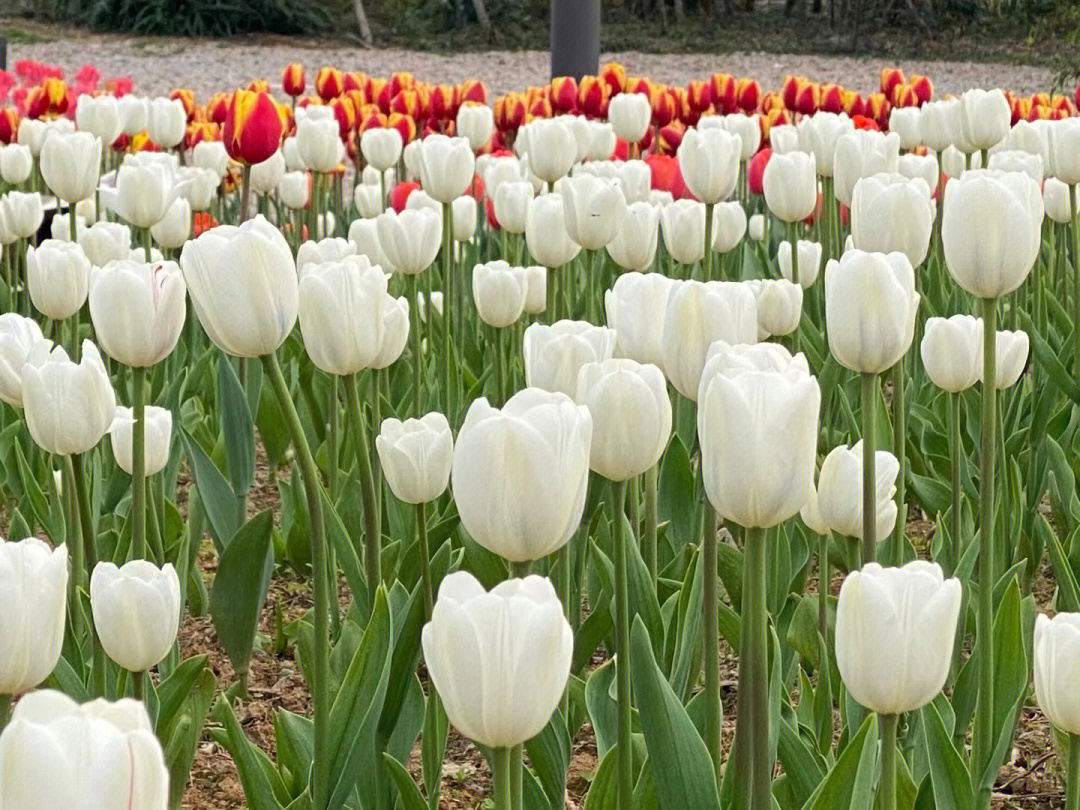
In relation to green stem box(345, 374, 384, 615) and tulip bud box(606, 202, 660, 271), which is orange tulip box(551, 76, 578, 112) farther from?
green stem box(345, 374, 384, 615)

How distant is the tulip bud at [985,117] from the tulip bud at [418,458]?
81.0 inches

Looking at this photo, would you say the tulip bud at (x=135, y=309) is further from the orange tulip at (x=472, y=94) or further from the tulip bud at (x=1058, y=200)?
the orange tulip at (x=472, y=94)

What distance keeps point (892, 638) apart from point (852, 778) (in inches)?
7.0

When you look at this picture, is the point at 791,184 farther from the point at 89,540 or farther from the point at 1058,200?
the point at 89,540

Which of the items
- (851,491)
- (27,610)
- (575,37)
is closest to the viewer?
(27,610)

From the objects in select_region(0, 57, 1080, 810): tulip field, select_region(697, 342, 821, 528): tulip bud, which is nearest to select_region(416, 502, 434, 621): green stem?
select_region(0, 57, 1080, 810): tulip field

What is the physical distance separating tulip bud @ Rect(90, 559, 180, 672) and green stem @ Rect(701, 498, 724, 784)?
→ 1.67 ft

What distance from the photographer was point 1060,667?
1.23 m

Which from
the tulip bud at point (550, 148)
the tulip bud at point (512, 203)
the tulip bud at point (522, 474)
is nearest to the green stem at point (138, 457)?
the tulip bud at point (522, 474)

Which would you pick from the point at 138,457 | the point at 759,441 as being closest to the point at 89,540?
the point at 138,457

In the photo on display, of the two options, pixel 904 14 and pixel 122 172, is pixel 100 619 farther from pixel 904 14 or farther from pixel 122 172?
pixel 904 14

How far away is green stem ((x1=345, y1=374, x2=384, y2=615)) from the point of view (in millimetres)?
1730

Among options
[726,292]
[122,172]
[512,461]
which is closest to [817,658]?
[726,292]

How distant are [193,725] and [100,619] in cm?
31
